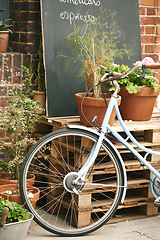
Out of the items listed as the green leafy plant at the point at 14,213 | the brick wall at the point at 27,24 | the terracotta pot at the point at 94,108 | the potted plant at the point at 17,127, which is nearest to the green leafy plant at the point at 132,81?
the terracotta pot at the point at 94,108

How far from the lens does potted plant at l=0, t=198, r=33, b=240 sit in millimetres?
2815

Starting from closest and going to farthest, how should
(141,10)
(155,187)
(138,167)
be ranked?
(155,187) → (138,167) → (141,10)

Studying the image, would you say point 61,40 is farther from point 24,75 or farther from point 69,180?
point 69,180

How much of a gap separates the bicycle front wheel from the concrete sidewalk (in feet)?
0.25

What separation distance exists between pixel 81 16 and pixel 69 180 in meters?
1.68

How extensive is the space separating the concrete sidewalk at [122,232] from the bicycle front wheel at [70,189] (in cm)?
8

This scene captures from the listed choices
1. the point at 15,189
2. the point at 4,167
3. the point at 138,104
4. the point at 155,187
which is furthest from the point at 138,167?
the point at 4,167

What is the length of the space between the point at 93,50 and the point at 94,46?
0.98 ft

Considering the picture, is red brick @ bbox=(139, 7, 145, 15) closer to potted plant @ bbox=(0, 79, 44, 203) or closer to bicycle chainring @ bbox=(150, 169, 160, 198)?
potted plant @ bbox=(0, 79, 44, 203)

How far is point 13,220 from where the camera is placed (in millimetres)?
2959

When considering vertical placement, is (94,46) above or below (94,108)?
above

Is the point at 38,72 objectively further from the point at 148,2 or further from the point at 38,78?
the point at 148,2

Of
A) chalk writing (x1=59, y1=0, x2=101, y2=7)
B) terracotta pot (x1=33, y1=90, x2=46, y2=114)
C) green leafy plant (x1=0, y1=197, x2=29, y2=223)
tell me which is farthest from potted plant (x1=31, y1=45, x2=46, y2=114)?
green leafy plant (x1=0, y1=197, x2=29, y2=223)

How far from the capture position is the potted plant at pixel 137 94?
3.67 m
